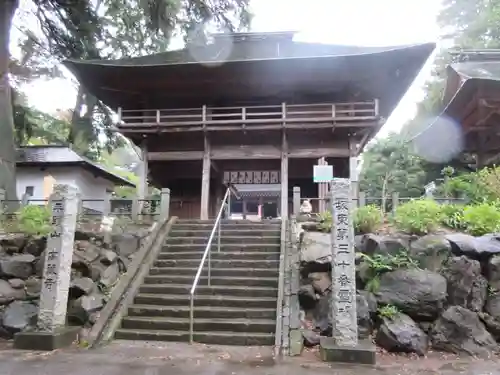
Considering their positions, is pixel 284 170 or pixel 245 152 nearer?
pixel 284 170

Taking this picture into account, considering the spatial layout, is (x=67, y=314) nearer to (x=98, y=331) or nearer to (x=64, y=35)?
(x=98, y=331)

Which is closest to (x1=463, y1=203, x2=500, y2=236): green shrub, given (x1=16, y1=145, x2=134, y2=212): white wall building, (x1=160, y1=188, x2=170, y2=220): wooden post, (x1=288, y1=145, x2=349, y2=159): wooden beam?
(x1=288, y1=145, x2=349, y2=159): wooden beam

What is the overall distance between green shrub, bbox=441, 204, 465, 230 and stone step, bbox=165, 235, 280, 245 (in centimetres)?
393

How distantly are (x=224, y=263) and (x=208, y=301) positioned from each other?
137 cm

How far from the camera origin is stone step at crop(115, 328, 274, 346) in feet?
23.0

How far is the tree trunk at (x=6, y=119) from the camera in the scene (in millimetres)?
12978

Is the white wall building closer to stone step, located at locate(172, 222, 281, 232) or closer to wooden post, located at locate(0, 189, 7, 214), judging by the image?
wooden post, located at locate(0, 189, 7, 214)

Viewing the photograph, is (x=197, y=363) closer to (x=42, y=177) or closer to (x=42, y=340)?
(x=42, y=340)

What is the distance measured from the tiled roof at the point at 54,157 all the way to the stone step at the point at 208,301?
39.3 ft

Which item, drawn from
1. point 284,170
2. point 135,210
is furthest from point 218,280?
point 284,170

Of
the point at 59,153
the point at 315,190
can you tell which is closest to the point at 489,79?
the point at 315,190

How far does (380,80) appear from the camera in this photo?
1480 centimetres

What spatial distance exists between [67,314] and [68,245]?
1.50 meters

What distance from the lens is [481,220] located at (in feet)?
28.0
